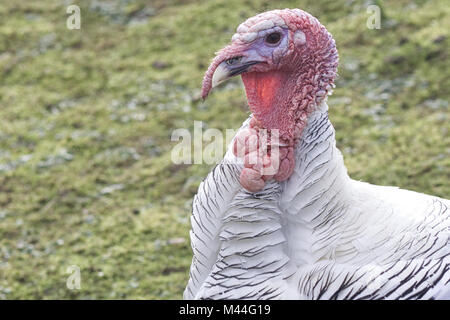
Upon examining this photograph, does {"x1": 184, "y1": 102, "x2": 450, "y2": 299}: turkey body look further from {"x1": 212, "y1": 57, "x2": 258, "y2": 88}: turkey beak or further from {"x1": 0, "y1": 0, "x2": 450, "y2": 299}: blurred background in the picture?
{"x1": 0, "y1": 0, "x2": 450, "y2": 299}: blurred background

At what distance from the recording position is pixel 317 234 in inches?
125

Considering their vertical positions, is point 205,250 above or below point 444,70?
below

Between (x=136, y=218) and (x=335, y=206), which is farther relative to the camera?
(x=136, y=218)

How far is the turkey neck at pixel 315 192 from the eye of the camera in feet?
10.4

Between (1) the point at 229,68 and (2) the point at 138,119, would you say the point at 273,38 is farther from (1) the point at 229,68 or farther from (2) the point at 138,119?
(2) the point at 138,119

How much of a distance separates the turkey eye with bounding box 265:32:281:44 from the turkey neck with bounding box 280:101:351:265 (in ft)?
1.23

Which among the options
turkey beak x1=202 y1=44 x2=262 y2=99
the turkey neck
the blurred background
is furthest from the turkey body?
the blurred background

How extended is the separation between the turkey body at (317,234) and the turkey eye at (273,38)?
1.25 feet

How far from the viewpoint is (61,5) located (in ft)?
32.5

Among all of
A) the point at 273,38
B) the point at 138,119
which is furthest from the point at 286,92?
the point at 138,119

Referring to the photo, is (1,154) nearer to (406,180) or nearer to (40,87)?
(40,87)

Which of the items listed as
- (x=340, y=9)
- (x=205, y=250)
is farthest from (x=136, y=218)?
(x=340, y=9)

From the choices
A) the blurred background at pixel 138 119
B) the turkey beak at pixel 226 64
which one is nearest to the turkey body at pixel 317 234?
the turkey beak at pixel 226 64

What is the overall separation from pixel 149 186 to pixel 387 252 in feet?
11.8
